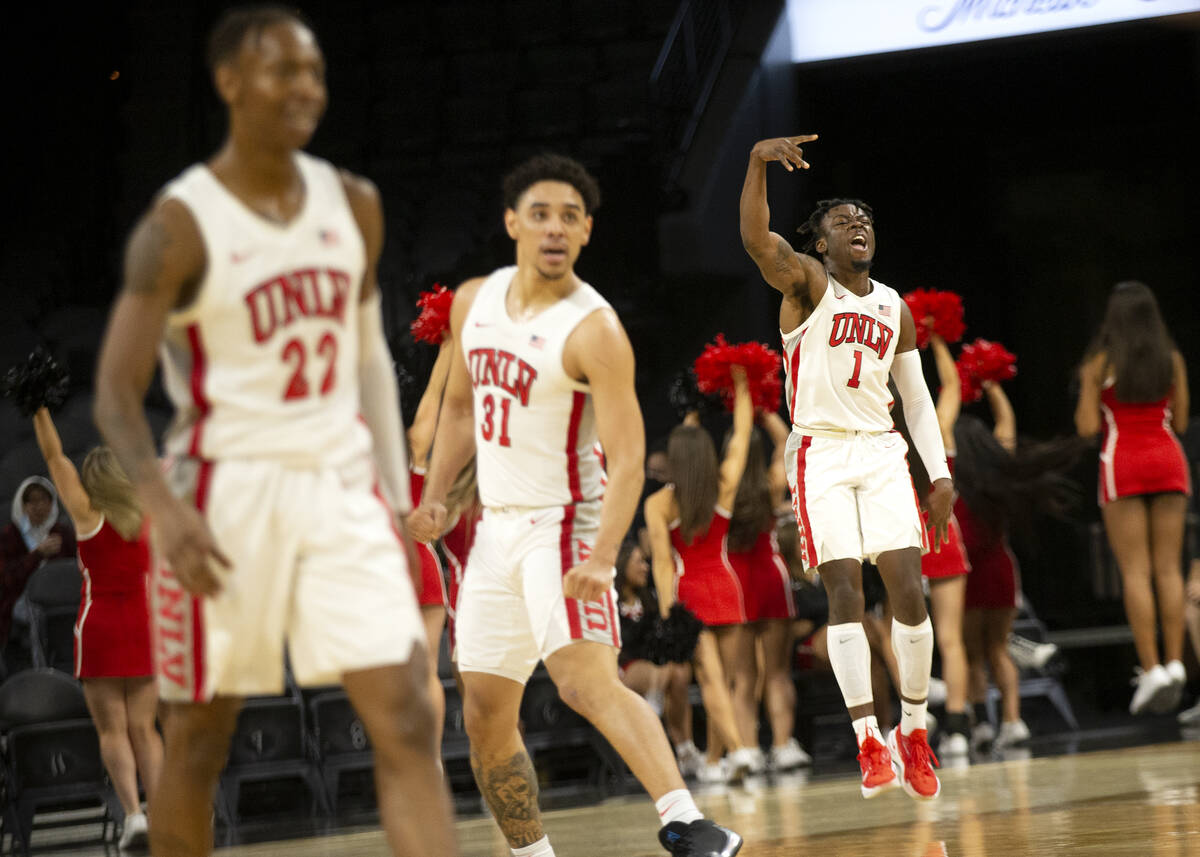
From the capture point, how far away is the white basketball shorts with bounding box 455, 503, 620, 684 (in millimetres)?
3891

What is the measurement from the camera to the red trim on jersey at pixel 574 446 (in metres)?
3.99

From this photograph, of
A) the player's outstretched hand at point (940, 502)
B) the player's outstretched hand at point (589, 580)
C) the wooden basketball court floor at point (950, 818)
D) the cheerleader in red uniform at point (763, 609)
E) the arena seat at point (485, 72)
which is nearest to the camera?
the player's outstretched hand at point (589, 580)

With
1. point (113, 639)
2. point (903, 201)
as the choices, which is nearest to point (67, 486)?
point (113, 639)

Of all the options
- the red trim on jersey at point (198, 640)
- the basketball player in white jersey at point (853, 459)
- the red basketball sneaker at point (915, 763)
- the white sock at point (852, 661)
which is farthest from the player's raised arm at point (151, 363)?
the red basketball sneaker at point (915, 763)

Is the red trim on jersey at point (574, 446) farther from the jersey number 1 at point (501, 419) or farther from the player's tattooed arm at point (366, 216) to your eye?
the player's tattooed arm at point (366, 216)

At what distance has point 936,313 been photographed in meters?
7.95

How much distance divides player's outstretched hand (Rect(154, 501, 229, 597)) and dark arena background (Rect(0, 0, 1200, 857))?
31.2 feet

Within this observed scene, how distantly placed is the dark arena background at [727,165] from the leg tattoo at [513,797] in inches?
320

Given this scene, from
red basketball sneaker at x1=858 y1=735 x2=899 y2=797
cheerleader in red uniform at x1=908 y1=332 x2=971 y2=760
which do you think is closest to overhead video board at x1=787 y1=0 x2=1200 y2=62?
cheerleader in red uniform at x1=908 y1=332 x2=971 y2=760

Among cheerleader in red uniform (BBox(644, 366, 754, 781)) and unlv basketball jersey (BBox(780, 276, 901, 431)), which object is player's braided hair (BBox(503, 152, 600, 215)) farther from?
cheerleader in red uniform (BBox(644, 366, 754, 781))

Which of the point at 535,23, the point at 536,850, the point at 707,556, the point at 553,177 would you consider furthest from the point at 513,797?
the point at 535,23

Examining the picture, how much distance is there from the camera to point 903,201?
12.8 m

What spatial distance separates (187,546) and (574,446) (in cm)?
165

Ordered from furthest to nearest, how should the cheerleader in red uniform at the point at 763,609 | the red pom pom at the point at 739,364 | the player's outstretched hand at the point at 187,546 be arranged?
the cheerleader in red uniform at the point at 763,609 < the red pom pom at the point at 739,364 < the player's outstretched hand at the point at 187,546
